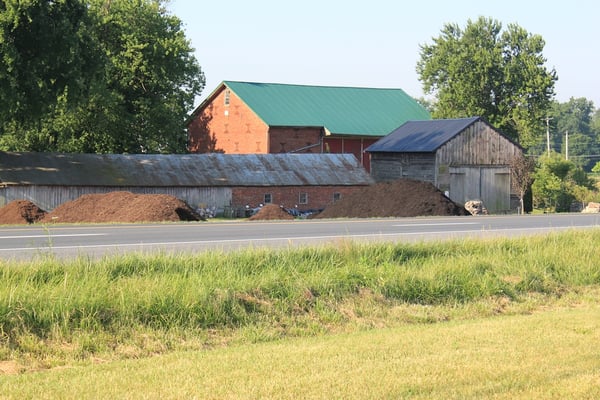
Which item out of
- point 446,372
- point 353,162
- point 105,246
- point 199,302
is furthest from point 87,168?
point 446,372

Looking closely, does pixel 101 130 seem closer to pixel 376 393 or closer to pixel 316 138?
pixel 316 138

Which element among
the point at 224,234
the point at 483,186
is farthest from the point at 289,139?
the point at 224,234

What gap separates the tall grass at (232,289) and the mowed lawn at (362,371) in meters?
0.81

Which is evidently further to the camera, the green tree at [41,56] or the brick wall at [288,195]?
the brick wall at [288,195]

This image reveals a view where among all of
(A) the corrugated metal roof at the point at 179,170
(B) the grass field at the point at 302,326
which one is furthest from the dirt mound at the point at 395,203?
(B) the grass field at the point at 302,326

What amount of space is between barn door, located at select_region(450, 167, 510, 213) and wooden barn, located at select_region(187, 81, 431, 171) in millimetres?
12796

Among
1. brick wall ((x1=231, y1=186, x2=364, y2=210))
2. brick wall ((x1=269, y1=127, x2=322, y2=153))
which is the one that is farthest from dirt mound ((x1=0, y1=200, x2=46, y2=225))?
brick wall ((x1=269, y1=127, x2=322, y2=153))

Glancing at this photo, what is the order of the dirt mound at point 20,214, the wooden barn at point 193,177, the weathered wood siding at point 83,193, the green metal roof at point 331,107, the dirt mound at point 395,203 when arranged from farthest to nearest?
the green metal roof at point 331,107 < the wooden barn at point 193,177 < the weathered wood siding at point 83,193 < the dirt mound at point 395,203 < the dirt mound at point 20,214

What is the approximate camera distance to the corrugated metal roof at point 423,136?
55.7 metres

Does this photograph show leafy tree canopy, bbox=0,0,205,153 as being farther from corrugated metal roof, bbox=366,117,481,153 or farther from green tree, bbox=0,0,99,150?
corrugated metal roof, bbox=366,117,481,153

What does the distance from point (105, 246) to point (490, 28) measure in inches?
2599

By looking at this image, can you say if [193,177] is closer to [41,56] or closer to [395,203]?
[395,203]

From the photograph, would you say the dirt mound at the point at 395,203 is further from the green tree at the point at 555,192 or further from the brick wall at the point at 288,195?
the green tree at the point at 555,192

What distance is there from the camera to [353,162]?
56.5 meters
